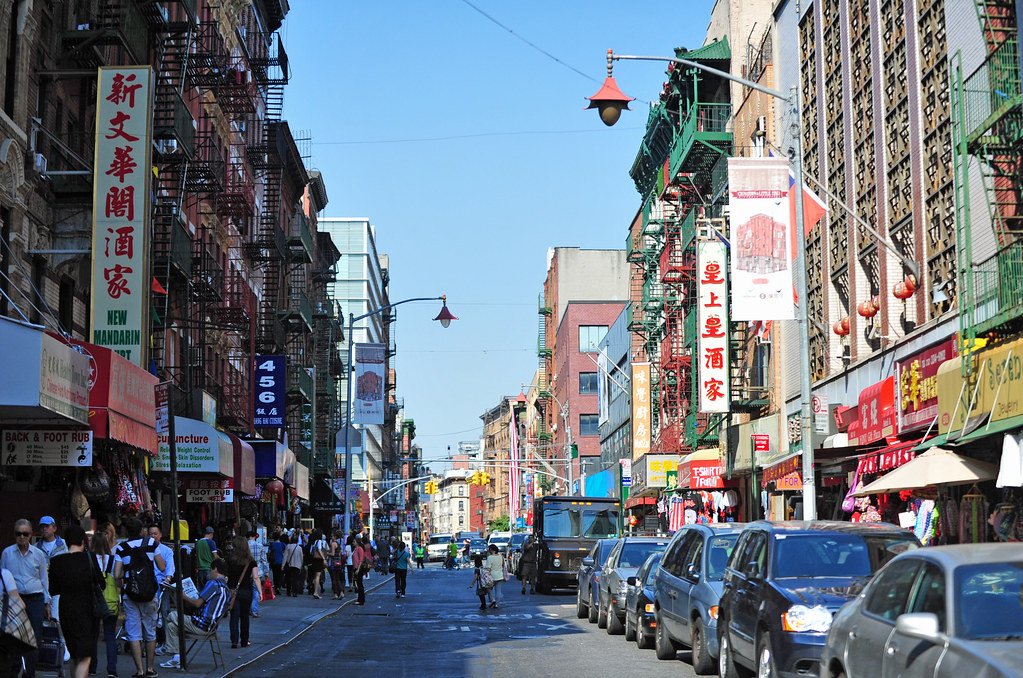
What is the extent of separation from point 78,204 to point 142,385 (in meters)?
4.66

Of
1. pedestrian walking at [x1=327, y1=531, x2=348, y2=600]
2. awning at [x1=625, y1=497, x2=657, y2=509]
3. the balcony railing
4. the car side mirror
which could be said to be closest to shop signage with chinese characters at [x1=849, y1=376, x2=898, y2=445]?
the balcony railing

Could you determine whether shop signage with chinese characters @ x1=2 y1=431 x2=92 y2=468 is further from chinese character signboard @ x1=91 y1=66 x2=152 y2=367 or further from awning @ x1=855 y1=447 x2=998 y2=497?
awning @ x1=855 y1=447 x2=998 y2=497

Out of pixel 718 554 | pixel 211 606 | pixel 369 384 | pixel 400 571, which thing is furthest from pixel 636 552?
pixel 369 384

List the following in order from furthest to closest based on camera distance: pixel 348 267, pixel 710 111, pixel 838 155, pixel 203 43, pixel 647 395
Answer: pixel 348 267
pixel 647 395
pixel 710 111
pixel 203 43
pixel 838 155

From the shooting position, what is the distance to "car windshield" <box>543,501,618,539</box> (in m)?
41.9

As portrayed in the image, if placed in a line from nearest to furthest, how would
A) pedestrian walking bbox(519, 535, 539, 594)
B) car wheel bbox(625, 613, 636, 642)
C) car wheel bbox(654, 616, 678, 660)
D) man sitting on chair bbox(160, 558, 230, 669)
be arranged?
man sitting on chair bbox(160, 558, 230, 669) → car wheel bbox(654, 616, 678, 660) → car wheel bbox(625, 613, 636, 642) → pedestrian walking bbox(519, 535, 539, 594)

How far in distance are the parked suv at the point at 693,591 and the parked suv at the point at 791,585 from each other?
1.18 meters

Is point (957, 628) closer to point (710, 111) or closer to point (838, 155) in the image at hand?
point (838, 155)

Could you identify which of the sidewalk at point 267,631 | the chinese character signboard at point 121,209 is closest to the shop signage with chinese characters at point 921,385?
the sidewalk at point 267,631

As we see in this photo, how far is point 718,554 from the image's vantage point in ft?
59.0

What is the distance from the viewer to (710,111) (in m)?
47.9

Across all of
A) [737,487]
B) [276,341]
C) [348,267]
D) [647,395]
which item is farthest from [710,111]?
[348,267]

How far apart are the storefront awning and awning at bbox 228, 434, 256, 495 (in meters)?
14.9

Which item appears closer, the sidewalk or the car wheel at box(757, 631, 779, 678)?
the car wheel at box(757, 631, 779, 678)
